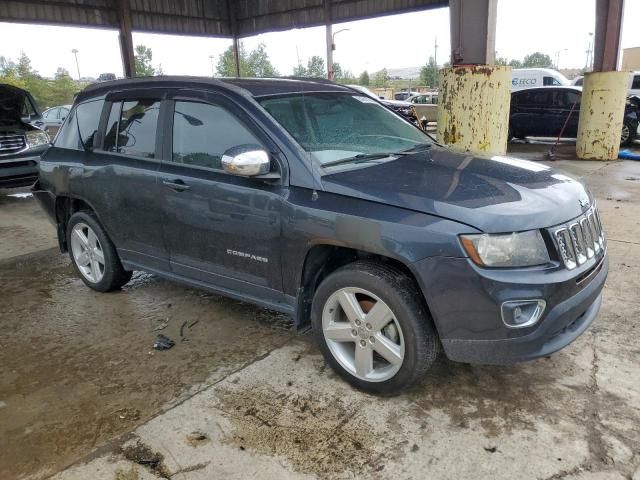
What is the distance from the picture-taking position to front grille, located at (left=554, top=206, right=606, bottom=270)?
260 centimetres

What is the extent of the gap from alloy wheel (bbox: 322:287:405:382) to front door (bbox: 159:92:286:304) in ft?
1.47

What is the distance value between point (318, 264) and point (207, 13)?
19.8 m

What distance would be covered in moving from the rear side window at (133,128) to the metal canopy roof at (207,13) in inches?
563

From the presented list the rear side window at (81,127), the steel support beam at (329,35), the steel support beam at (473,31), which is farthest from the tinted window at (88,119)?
the steel support beam at (329,35)

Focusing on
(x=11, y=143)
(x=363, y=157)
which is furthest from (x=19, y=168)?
(x=363, y=157)

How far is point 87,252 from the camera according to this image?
15.0ft

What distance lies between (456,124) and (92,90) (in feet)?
16.9

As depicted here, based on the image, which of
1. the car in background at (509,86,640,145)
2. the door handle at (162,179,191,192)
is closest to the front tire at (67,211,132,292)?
the door handle at (162,179,191,192)

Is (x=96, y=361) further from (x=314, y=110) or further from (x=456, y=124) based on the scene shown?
(x=456, y=124)

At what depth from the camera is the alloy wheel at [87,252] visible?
4.47 metres

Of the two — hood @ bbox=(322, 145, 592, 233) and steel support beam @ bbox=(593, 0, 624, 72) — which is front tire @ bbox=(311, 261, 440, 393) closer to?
hood @ bbox=(322, 145, 592, 233)

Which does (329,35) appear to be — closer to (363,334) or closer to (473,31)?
(473,31)

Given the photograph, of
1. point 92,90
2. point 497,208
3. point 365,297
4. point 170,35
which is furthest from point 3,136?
point 170,35

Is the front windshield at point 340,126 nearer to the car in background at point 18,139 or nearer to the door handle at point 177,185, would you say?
the door handle at point 177,185
